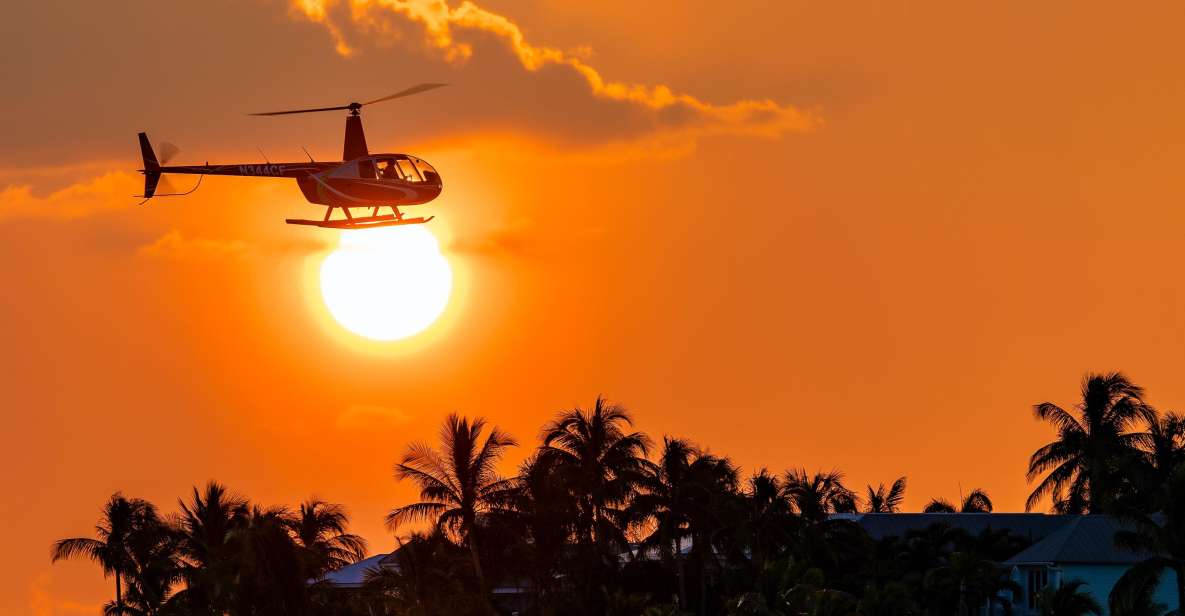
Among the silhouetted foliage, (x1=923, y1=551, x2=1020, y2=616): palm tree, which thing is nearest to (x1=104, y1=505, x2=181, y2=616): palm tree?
the silhouetted foliage

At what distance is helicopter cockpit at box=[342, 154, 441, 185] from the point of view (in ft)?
284

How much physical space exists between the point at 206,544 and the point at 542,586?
13.8 m

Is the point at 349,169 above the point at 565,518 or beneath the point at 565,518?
above

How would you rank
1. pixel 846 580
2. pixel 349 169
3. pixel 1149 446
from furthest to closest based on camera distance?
pixel 1149 446, pixel 846 580, pixel 349 169

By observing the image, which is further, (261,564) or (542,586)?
(542,586)

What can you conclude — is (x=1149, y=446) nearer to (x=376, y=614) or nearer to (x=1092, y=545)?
(x=1092, y=545)

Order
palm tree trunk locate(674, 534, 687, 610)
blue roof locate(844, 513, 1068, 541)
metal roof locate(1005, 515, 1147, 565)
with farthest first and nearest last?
blue roof locate(844, 513, 1068, 541) < metal roof locate(1005, 515, 1147, 565) < palm tree trunk locate(674, 534, 687, 610)

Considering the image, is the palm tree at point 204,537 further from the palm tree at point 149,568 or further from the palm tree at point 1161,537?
the palm tree at point 1161,537

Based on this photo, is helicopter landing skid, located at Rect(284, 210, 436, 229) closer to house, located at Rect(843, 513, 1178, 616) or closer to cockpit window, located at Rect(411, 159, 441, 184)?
cockpit window, located at Rect(411, 159, 441, 184)

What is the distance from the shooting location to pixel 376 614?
315 feet

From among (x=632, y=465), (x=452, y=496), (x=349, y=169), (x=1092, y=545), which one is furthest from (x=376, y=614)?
(x=1092, y=545)

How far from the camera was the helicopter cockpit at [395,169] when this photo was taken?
8644cm

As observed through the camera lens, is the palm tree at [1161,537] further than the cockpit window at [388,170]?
No

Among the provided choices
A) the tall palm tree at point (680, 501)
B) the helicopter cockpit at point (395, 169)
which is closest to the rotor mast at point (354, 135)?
the helicopter cockpit at point (395, 169)
